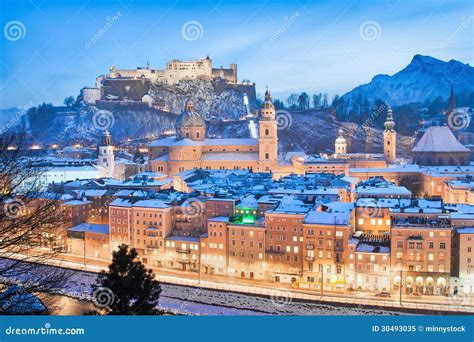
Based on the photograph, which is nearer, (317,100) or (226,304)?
(226,304)

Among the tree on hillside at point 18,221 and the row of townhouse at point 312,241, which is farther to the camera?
the row of townhouse at point 312,241

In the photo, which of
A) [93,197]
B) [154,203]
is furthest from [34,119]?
[154,203]

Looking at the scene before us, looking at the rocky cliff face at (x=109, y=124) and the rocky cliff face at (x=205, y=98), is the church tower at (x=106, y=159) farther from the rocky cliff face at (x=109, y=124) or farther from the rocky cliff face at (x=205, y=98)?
the rocky cliff face at (x=205, y=98)

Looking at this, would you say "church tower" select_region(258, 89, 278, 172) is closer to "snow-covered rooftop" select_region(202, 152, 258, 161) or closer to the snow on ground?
"snow-covered rooftop" select_region(202, 152, 258, 161)

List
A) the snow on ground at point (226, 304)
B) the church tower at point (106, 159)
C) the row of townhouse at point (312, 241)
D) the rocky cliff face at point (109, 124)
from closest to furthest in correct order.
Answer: the snow on ground at point (226, 304)
the row of townhouse at point (312, 241)
the church tower at point (106, 159)
the rocky cliff face at point (109, 124)

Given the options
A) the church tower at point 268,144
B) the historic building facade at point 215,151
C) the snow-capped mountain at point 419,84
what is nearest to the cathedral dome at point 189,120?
the historic building facade at point 215,151

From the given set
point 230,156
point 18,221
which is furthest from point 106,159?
point 18,221

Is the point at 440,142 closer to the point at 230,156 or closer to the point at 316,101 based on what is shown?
the point at 230,156

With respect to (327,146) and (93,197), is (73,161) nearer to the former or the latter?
(93,197)
